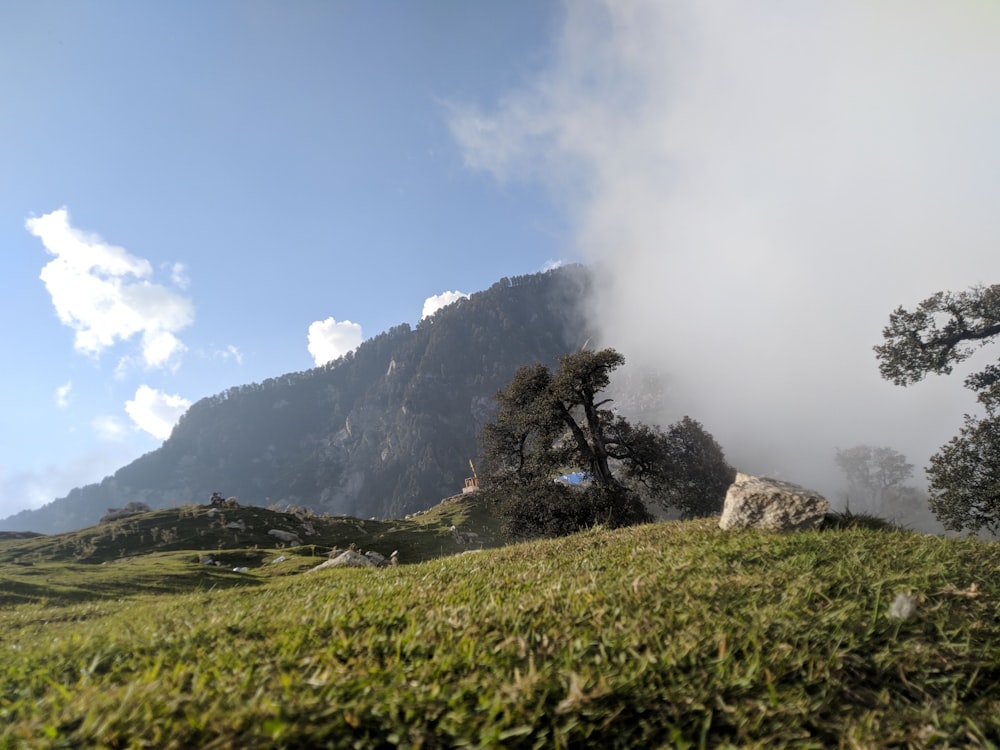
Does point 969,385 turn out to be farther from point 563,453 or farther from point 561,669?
point 561,669

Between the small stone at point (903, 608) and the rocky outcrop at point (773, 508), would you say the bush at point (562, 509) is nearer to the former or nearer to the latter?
the rocky outcrop at point (773, 508)

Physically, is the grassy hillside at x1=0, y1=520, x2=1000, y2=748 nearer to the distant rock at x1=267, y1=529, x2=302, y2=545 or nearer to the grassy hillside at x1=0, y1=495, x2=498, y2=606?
the grassy hillside at x1=0, y1=495, x2=498, y2=606

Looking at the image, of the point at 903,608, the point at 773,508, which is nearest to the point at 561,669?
the point at 903,608

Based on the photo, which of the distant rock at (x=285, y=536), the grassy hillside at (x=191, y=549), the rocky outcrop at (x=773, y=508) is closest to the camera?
the rocky outcrop at (x=773, y=508)

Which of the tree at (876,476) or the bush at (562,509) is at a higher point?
the tree at (876,476)

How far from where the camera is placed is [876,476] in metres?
135

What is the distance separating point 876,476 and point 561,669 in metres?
172

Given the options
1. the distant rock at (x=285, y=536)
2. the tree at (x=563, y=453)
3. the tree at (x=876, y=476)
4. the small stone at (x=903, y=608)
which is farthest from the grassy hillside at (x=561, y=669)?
the tree at (x=876, y=476)

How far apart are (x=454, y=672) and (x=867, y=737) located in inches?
109

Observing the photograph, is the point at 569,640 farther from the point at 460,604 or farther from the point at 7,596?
the point at 7,596

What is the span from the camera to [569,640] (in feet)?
13.3

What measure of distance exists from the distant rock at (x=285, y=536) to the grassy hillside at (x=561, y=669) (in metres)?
36.7

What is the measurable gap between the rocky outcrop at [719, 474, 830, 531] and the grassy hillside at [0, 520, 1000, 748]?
399 centimetres

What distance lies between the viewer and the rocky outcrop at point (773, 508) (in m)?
10.3
